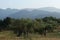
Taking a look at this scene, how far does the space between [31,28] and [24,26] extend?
3.88 feet

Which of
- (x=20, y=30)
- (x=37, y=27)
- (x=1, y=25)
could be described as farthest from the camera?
(x=1, y=25)

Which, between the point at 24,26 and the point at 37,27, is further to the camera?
the point at 37,27

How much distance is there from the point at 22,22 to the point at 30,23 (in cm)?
154

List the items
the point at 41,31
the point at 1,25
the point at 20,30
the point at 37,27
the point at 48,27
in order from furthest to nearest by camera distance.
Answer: the point at 1,25, the point at 48,27, the point at 41,31, the point at 37,27, the point at 20,30

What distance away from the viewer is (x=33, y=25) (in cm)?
2967

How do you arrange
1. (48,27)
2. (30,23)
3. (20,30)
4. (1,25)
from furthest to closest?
(1,25), (48,27), (30,23), (20,30)

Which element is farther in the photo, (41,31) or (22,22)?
(41,31)

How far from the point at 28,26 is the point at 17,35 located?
1.97 m

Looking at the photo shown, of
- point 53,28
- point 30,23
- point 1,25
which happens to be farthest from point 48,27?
point 1,25

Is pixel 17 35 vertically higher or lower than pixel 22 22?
lower

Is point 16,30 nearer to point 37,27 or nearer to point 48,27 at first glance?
point 37,27

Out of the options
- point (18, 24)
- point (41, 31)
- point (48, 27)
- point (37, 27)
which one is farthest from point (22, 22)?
point (48, 27)

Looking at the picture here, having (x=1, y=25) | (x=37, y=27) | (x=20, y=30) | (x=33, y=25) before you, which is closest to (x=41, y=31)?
(x=37, y=27)

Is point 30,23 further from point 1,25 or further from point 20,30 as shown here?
point 1,25
